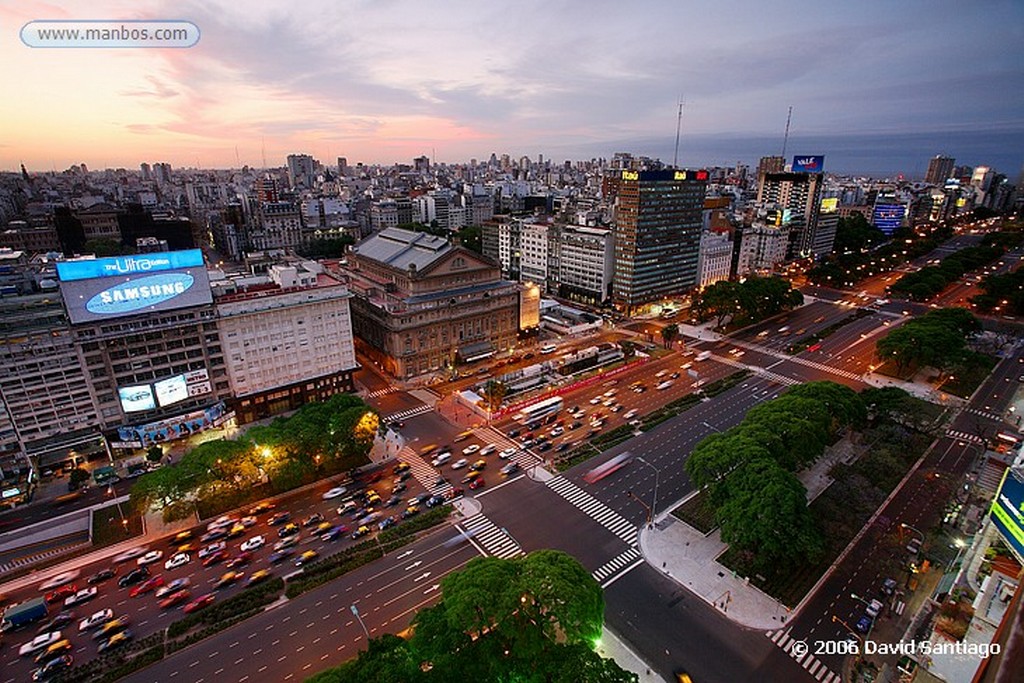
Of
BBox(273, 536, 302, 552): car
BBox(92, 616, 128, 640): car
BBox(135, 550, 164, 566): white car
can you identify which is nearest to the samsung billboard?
BBox(135, 550, 164, 566): white car

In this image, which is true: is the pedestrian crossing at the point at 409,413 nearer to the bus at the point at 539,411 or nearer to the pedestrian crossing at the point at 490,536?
the bus at the point at 539,411

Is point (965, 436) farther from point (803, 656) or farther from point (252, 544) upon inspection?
point (252, 544)

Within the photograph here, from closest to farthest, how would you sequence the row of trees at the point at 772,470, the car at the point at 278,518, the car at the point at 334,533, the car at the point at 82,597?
the row of trees at the point at 772,470
the car at the point at 82,597
the car at the point at 334,533
the car at the point at 278,518

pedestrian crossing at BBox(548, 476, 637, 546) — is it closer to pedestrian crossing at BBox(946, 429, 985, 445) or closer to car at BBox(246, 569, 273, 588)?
car at BBox(246, 569, 273, 588)

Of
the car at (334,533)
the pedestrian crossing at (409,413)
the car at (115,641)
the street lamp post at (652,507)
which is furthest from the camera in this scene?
the pedestrian crossing at (409,413)

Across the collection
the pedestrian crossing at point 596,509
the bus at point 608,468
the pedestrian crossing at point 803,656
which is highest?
the bus at point 608,468

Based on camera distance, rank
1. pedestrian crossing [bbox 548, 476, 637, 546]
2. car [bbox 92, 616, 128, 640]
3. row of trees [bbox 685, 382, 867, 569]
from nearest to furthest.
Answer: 1. car [bbox 92, 616, 128, 640]
2. row of trees [bbox 685, 382, 867, 569]
3. pedestrian crossing [bbox 548, 476, 637, 546]

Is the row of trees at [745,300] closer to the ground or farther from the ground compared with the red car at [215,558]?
farther from the ground

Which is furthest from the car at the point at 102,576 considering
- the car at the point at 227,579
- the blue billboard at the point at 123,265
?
the blue billboard at the point at 123,265
